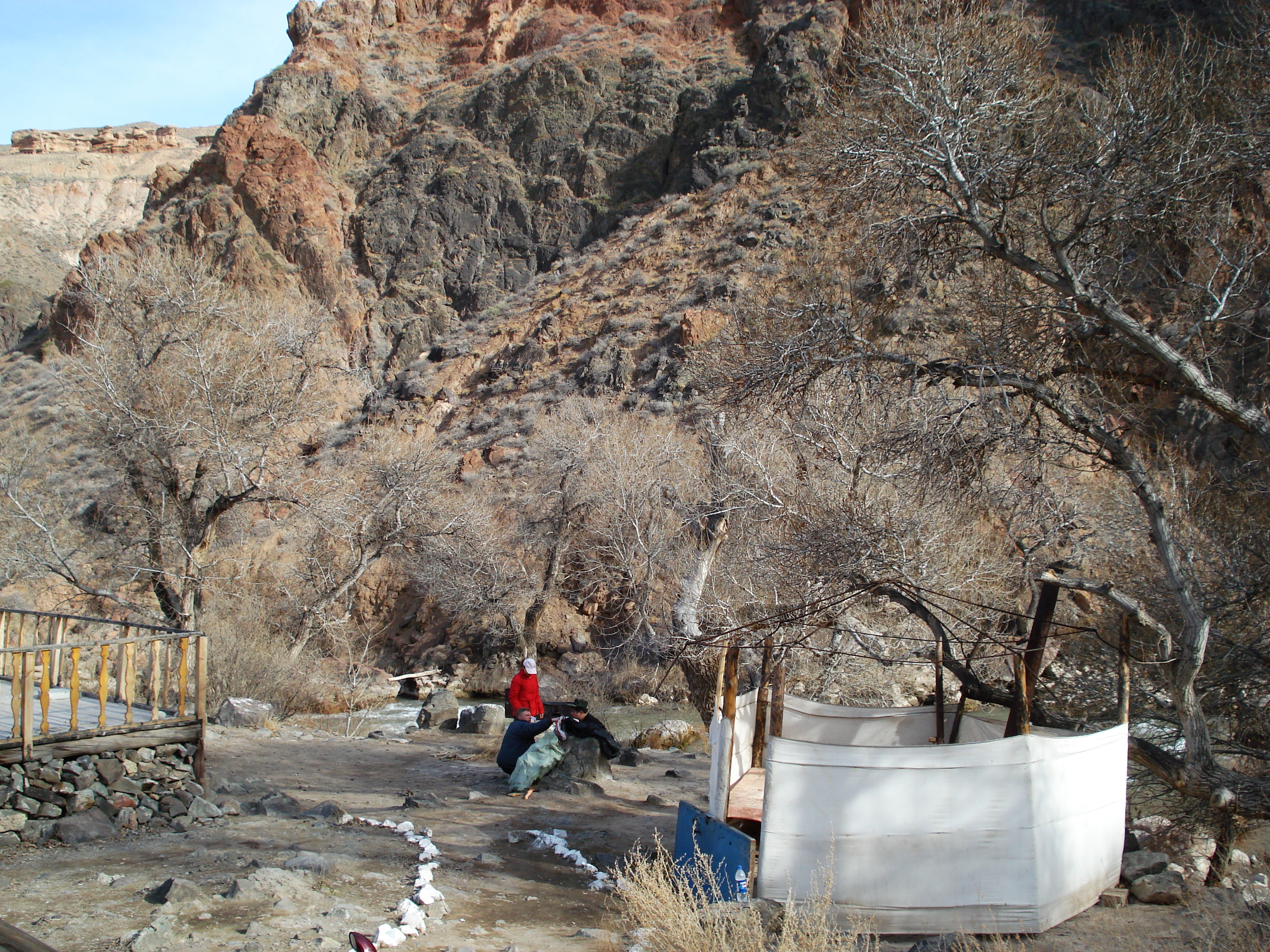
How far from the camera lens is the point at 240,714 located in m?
14.6

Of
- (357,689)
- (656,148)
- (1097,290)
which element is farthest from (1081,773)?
(656,148)

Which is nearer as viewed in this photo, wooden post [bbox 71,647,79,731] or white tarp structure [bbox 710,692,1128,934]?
white tarp structure [bbox 710,692,1128,934]

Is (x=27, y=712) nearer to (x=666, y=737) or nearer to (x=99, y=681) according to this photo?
(x=99, y=681)

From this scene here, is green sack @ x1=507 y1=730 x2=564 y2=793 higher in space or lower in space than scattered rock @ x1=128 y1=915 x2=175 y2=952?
lower

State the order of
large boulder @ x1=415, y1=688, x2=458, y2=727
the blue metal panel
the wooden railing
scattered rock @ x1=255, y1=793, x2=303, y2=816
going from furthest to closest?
large boulder @ x1=415, y1=688, x2=458, y2=727 < scattered rock @ x1=255, y1=793, x2=303, y2=816 < the wooden railing < the blue metal panel

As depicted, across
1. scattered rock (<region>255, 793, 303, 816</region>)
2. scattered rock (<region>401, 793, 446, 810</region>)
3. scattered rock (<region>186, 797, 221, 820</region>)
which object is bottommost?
scattered rock (<region>401, 793, 446, 810</region>)

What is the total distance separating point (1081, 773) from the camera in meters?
5.93

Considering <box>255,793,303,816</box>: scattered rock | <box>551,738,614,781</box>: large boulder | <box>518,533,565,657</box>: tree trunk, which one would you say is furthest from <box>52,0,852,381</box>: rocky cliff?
<box>255,793,303,816</box>: scattered rock

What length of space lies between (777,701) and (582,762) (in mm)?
4552

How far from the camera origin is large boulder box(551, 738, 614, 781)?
10.7 meters

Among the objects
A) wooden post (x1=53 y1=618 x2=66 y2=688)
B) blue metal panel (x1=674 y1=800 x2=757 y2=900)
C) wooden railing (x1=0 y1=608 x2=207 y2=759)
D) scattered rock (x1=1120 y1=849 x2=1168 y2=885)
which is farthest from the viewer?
wooden post (x1=53 y1=618 x2=66 y2=688)

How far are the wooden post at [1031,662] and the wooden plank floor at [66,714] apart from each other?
24.3 ft

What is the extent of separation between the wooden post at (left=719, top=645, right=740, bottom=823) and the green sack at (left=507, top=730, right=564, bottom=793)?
12.8 ft

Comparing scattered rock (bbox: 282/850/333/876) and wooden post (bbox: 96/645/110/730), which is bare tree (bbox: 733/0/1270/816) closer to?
scattered rock (bbox: 282/850/333/876)
